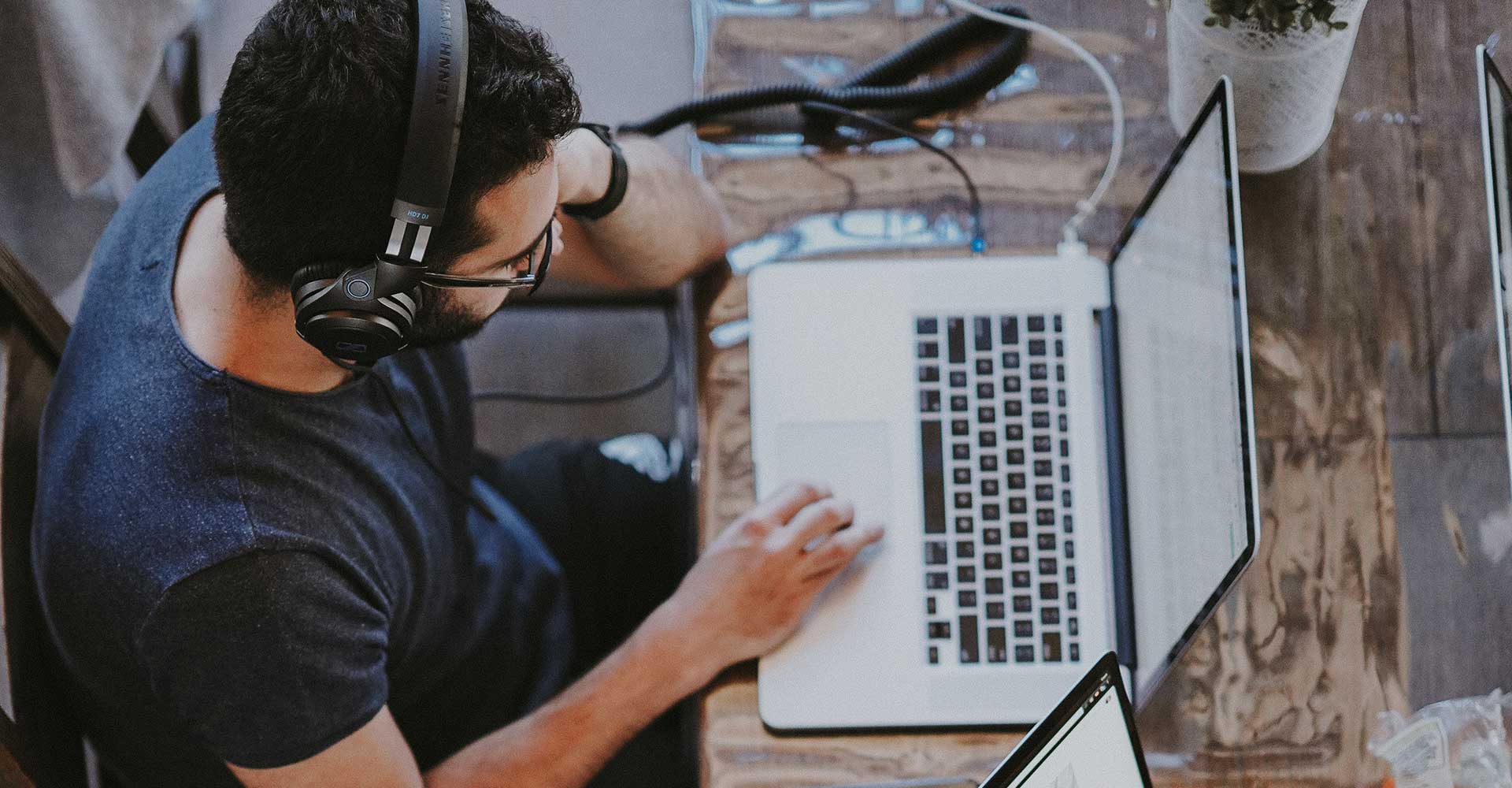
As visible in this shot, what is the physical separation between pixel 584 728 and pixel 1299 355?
2.27 ft

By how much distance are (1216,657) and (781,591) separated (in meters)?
0.36

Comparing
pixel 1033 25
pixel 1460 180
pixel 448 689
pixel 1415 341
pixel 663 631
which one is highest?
pixel 1033 25

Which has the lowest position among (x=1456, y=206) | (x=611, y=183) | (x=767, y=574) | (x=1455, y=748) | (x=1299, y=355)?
(x=1455, y=748)

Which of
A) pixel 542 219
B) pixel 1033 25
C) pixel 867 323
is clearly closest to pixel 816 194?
pixel 867 323

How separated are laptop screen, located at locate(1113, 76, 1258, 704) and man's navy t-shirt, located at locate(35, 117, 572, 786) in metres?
0.59

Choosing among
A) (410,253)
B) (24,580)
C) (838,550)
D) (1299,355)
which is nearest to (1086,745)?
(838,550)

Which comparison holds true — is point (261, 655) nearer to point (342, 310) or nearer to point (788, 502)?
point (342, 310)

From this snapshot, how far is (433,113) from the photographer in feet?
2.22

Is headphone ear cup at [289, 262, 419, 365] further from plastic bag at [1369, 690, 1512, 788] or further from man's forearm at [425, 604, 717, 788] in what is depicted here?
plastic bag at [1369, 690, 1512, 788]

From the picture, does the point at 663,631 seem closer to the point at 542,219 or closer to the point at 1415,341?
the point at 542,219

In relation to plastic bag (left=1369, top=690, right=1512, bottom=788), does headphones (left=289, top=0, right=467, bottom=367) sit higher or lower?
higher

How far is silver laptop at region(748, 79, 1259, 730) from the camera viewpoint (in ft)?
3.24

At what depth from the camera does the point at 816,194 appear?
3.68ft

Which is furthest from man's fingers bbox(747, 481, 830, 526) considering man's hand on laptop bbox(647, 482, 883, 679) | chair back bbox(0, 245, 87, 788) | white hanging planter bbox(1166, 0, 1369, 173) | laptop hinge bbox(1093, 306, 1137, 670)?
chair back bbox(0, 245, 87, 788)
